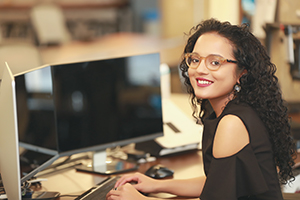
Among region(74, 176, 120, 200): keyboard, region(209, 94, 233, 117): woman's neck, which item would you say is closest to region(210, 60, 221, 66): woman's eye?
region(209, 94, 233, 117): woman's neck

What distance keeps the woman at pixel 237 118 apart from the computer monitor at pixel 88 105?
0.31 m

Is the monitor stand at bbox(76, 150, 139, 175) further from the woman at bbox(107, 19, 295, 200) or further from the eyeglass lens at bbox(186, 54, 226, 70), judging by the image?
the eyeglass lens at bbox(186, 54, 226, 70)

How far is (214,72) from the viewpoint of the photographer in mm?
1083

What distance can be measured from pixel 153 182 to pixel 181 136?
0.49 m

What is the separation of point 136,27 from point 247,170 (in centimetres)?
672

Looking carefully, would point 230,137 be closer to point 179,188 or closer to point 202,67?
point 202,67

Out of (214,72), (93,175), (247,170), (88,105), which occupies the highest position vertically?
(214,72)

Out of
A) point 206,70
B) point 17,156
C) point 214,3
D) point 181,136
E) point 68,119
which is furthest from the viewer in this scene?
point 214,3

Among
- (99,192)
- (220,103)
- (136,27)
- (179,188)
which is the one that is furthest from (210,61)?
(136,27)

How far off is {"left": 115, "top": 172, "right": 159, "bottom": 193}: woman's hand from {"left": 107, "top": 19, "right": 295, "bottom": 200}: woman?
→ 2.6 inches

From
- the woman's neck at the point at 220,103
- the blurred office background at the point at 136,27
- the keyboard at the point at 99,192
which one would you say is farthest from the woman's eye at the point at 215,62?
the blurred office background at the point at 136,27

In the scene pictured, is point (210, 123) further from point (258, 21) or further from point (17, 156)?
point (258, 21)

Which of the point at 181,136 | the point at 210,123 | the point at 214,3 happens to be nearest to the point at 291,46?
the point at 181,136

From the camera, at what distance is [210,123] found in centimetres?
114
